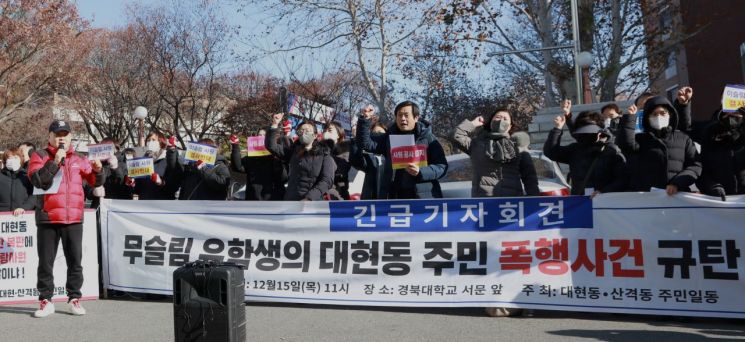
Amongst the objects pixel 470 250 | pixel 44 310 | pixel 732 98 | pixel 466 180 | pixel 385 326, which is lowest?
pixel 385 326

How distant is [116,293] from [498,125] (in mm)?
4365

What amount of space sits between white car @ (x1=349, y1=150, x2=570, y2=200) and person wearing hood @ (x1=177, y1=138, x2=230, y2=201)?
1.58 meters

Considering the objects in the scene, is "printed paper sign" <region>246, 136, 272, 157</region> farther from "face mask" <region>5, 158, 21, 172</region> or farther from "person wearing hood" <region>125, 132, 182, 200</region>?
"face mask" <region>5, 158, 21, 172</region>

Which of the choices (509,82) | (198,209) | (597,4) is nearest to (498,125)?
(198,209)

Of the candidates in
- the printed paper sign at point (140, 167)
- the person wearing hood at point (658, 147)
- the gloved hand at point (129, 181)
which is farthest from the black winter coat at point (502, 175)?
the gloved hand at point (129, 181)

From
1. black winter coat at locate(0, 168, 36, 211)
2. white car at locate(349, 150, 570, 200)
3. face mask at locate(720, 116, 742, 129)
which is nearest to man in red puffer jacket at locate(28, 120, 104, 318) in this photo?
black winter coat at locate(0, 168, 36, 211)

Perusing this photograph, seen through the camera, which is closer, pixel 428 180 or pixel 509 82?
pixel 428 180

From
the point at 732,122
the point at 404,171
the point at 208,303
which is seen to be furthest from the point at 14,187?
the point at 732,122

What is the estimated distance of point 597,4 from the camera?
2027 cm

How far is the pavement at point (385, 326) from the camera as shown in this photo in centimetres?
578

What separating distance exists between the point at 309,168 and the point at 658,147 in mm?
3252

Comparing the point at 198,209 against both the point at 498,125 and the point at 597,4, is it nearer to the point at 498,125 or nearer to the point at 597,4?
the point at 498,125

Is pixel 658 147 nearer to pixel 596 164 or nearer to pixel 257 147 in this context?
pixel 596 164

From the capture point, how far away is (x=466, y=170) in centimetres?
1002
